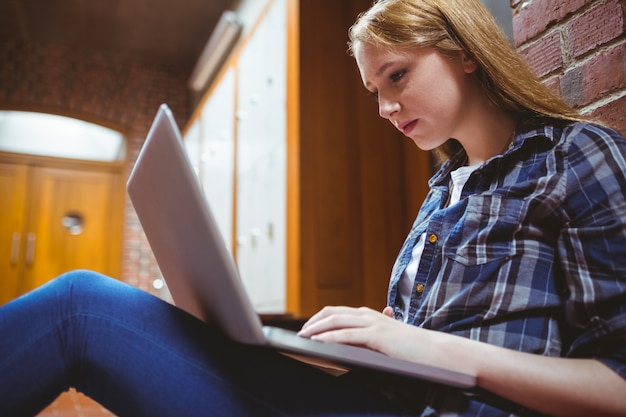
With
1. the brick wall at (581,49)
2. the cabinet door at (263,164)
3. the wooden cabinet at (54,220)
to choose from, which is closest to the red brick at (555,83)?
the brick wall at (581,49)

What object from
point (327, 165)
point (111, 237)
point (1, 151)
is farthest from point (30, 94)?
point (327, 165)

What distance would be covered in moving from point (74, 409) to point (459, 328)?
2.33 meters

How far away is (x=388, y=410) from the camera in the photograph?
75 cm

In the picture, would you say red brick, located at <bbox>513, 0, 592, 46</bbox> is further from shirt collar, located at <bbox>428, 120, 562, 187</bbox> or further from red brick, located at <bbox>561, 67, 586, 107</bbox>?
shirt collar, located at <bbox>428, 120, 562, 187</bbox>

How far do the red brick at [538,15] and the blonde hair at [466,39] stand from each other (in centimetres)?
15

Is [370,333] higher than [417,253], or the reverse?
[417,253]

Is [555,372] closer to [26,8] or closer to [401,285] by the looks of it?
[401,285]

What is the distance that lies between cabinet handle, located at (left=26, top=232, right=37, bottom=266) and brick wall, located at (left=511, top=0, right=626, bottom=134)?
5433 mm

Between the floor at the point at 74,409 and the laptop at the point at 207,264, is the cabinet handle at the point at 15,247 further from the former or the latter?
the laptop at the point at 207,264

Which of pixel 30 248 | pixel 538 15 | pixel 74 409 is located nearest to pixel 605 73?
pixel 538 15

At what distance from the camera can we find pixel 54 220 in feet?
18.7

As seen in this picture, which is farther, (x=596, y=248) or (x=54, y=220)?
(x=54, y=220)

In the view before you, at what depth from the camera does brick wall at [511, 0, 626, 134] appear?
0.98 metres

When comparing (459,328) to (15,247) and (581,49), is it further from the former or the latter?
(15,247)
